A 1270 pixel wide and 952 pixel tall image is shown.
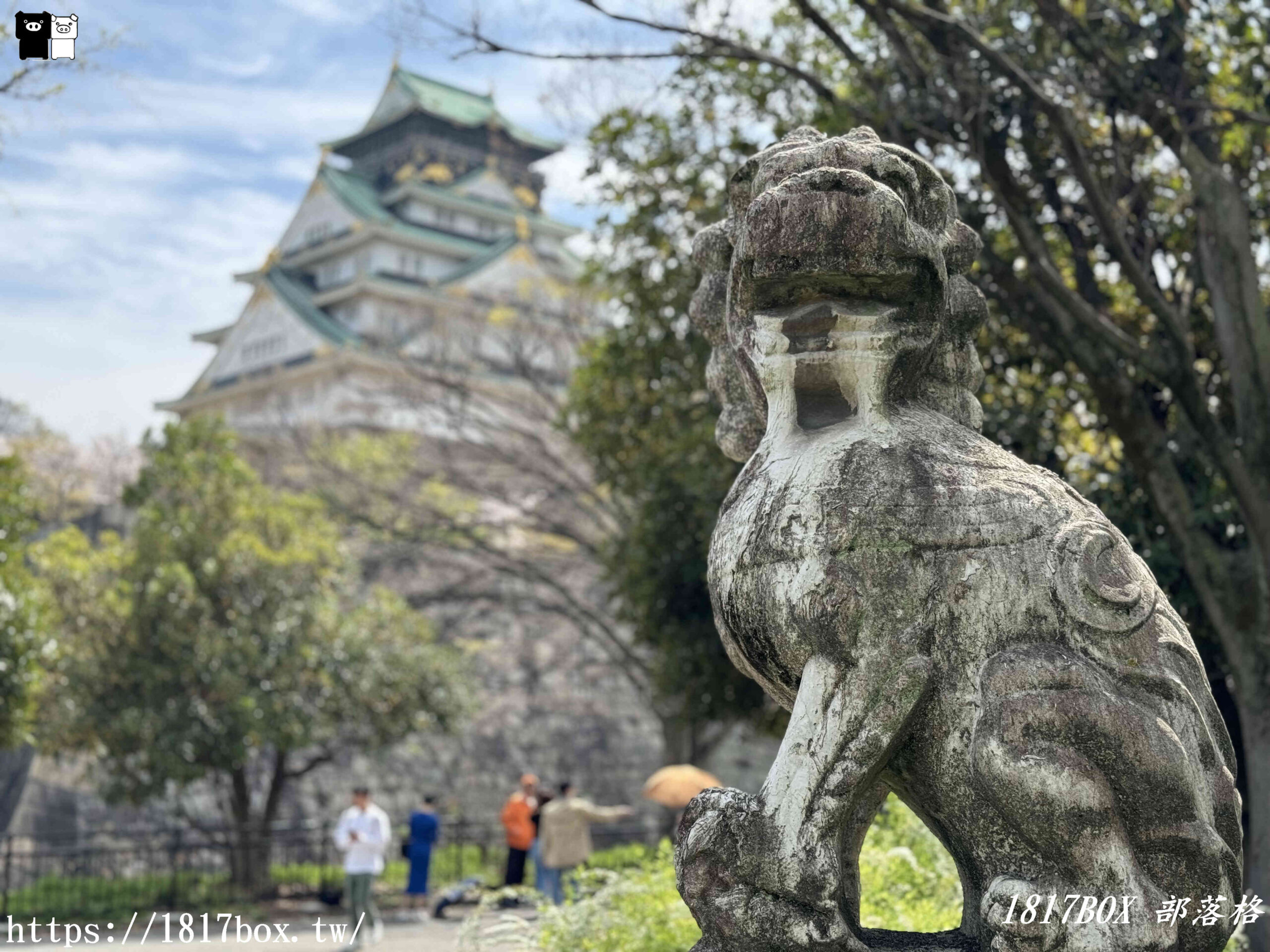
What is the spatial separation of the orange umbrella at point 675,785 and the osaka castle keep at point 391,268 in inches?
314

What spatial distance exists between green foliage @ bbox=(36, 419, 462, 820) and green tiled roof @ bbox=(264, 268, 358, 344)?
35.9 ft

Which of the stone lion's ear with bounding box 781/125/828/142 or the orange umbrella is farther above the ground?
the stone lion's ear with bounding box 781/125/828/142

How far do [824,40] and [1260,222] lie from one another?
3288 mm

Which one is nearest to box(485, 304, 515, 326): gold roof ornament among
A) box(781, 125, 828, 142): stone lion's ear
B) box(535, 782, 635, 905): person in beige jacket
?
box(535, 782, 635, 905): person in beige jacket

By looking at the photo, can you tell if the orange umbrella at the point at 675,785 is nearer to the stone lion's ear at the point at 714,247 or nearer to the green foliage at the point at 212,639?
the green foliage at the point at 212,639

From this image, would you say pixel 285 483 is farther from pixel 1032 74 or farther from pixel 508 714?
pixel 1032 74

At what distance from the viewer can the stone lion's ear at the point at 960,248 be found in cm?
363

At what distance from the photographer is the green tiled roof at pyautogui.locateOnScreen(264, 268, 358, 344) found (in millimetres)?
26156

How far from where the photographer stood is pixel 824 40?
995cm

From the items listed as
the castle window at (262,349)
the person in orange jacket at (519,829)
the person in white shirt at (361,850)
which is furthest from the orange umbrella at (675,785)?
the castle window at (262,349)

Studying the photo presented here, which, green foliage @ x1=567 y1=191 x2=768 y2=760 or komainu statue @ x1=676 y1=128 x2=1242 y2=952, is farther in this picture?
green foliage @ x1=567 y1=191 x2=768 y2=760

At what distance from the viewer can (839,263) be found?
3246 millimetres

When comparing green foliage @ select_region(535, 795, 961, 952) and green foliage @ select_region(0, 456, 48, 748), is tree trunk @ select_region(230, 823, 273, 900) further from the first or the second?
green foliage @ select_region(535, 795, 961, 952)

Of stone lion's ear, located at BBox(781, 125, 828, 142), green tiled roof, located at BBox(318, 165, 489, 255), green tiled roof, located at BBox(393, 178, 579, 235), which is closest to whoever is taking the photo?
stone lion's ear, located at BBox(781, 125, 828, 142)
